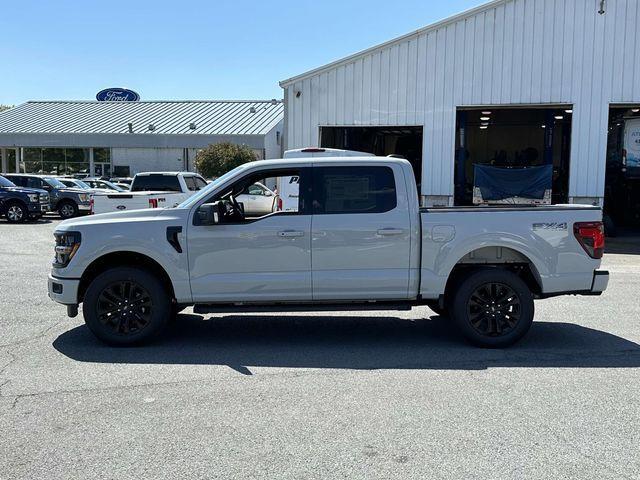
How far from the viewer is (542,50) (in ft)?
59.0

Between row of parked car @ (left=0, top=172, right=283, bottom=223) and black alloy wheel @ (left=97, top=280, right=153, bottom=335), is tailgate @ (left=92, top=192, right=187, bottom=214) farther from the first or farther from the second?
black alloy wheel @ (left=97, top=280, right=153, bottom=335)

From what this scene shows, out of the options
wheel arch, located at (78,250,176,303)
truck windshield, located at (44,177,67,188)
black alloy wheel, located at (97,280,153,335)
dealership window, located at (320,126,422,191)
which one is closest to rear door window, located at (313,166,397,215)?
wheel arch, located at (78,250,176,303)

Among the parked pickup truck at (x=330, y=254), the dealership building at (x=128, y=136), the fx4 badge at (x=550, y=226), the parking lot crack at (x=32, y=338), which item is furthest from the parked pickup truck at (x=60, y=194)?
the fx4 badge at (x=550, y=226)

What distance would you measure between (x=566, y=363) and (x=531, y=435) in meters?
1.95

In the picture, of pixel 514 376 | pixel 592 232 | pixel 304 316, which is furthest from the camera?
pixel 304 316

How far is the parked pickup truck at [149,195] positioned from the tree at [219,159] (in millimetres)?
14823

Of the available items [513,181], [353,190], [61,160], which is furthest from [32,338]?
[61,160]

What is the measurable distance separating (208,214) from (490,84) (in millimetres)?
14549

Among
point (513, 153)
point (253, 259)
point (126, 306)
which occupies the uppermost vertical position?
point (513, 153)

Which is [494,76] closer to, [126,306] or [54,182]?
[126,306]

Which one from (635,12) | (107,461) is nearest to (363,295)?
(107,461)

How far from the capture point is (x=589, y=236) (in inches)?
250

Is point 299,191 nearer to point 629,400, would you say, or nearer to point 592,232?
point 592,232

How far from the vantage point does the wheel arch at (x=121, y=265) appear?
21.1ft
